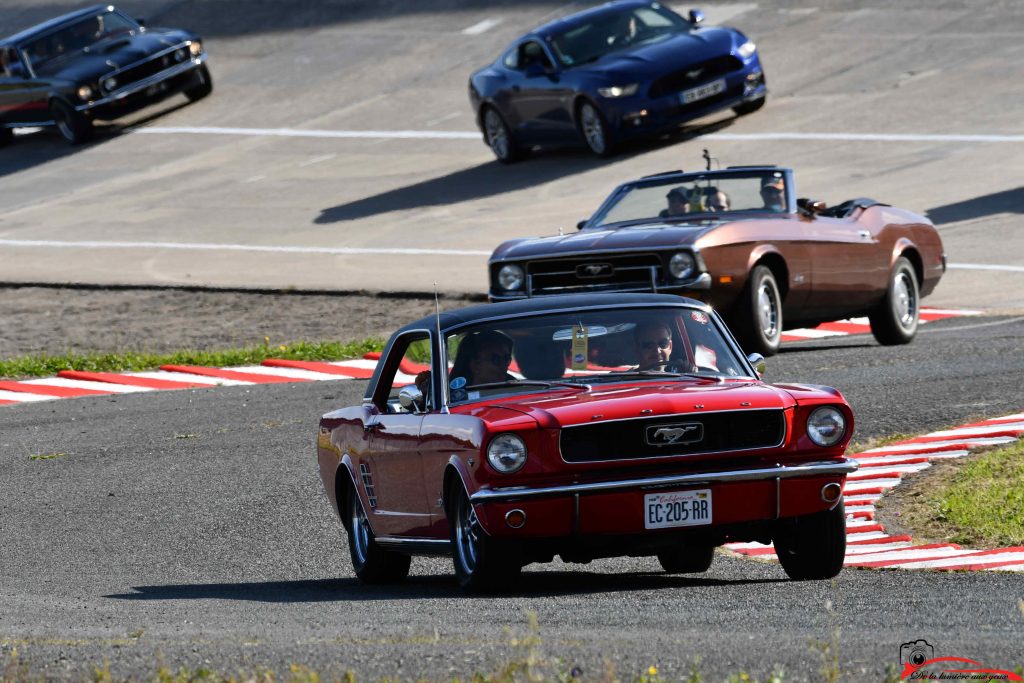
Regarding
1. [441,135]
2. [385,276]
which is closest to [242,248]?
[385,276]

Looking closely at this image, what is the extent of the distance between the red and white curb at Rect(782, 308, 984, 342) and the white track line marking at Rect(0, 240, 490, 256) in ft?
15.5

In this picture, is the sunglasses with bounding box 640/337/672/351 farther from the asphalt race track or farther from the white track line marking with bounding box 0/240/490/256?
the white track line marking with bounding box 0/240/490/256

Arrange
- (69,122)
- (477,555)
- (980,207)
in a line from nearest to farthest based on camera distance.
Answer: (477,555) < (980,207) < (69,122)

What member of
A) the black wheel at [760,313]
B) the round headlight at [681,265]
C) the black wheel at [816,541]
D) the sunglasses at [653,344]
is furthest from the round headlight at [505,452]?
the black wheel at [760,313]

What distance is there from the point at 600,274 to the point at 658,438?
22.1 feet

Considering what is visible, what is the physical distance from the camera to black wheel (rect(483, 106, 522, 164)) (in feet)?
88.2

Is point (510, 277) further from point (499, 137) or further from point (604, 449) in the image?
point (499, 137)

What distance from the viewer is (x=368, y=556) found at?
9375mm

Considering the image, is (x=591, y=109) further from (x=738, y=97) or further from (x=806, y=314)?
(x=806, y=314)

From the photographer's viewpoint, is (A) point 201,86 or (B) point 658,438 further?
(A) point 201,86

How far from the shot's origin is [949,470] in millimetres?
10938

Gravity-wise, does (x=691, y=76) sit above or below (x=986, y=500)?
below

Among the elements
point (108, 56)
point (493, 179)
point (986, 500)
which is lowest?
point (493, 179)

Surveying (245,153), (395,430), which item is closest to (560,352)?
(395,430)
